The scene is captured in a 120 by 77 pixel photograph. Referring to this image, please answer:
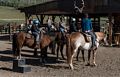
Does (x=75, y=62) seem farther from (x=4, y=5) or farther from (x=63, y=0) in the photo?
(x=4, y=5)

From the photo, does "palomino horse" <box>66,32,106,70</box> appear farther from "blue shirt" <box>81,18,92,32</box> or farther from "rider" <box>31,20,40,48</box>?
"rider" <box>31,20,40,48</box>

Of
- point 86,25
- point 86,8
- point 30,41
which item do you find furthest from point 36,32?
point 86,8

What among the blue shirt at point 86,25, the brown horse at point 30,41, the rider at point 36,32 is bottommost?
the brown horse at point 30,41

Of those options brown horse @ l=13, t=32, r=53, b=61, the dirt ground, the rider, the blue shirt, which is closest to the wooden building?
the dirt ground

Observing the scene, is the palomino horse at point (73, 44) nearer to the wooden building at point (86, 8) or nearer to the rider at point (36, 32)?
the rider at point (36, 32)

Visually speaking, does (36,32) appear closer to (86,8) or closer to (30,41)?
(30,41)

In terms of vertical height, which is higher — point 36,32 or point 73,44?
point 36,32

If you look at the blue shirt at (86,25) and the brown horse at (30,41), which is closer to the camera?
the blue shirt at (86,25)

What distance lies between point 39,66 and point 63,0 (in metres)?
14.3

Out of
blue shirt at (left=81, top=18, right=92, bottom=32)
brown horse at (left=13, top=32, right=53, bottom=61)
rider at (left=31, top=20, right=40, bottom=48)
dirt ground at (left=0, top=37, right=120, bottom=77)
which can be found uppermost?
blue shirt at (left=81, top=18, right=92, bottom=32)

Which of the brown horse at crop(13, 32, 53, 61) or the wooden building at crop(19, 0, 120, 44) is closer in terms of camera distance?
the brown horse at crop(13, 32, 53, 61)

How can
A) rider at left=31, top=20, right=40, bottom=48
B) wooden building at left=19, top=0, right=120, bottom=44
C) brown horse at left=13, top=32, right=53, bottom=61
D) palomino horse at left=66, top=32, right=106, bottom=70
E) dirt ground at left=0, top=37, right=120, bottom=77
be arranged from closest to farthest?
1. dirt ground at left=0, top=37, right=120, bottom=77
2. palomino horse at left=66, top=32, right=106, bottom=70
3. rider at left=31, top=20, right=40, bottom=48
4. brown horse at left=13, top=32, right=53, bottom=61
5. wooden building at left=19, top=0, right=120, bottom=44

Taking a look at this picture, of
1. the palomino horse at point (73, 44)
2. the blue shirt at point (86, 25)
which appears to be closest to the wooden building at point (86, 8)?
the blue shirt at point (86, 25)

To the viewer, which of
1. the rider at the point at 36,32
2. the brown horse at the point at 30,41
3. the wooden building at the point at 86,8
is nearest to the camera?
the rider at the point at 36,32
